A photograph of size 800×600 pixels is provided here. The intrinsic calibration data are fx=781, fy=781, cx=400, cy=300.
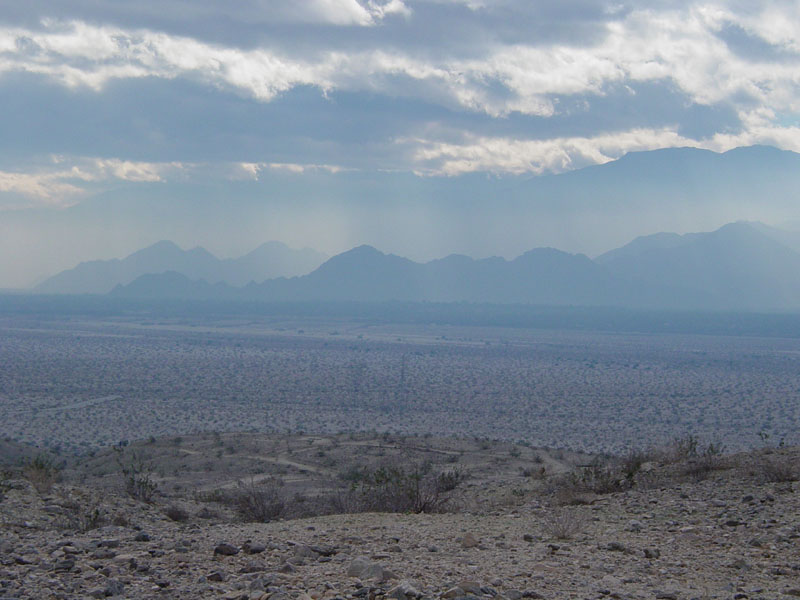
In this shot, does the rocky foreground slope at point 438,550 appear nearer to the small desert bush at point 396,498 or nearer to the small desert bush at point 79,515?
the small desert bush at point 79,515

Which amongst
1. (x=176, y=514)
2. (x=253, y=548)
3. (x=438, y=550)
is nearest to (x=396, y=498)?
(x=176, y=514)

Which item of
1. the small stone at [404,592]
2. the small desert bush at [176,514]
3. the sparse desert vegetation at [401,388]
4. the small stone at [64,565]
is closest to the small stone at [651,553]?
the small stone at [404,592]

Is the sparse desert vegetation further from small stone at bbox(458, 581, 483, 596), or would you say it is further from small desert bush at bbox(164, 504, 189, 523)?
small stone at bbox(458, 581, 483, 596)

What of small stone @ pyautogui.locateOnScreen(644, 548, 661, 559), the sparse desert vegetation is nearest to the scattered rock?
small stone @ pyautogui.locateOnScreen(644, 548, 661, 559)

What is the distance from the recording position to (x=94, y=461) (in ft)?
88.8

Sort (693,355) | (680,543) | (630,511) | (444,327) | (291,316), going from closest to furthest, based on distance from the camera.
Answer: (680,543) → (630,511) → (693,355) → (444,327) → (291,316)

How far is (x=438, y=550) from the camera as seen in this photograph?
816 cm

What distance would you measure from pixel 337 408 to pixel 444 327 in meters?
102

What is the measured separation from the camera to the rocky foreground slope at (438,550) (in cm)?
660

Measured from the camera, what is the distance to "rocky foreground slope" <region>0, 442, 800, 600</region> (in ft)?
21.7

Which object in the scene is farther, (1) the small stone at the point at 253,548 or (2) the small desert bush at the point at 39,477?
(2) the small desert bush at the point at 39,477

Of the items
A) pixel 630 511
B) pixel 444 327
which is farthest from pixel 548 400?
pixel 444 327

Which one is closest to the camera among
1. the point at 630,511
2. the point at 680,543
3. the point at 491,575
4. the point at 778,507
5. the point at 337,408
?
the point at 491,575

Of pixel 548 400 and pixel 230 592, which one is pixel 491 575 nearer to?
pixel 230 592
